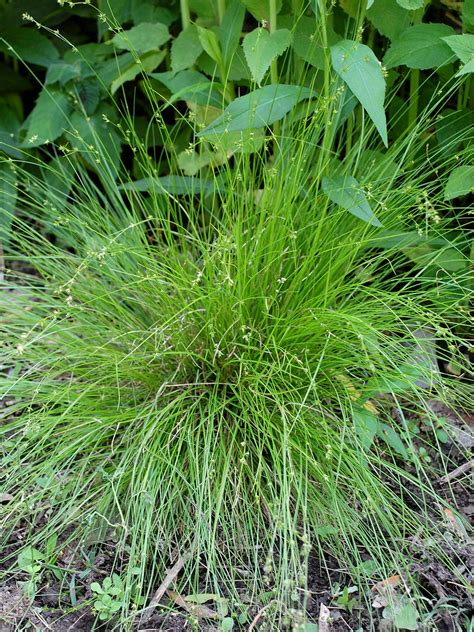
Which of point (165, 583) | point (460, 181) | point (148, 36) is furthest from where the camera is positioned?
point (148, 36)

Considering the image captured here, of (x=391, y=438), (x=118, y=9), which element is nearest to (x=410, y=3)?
(x=391, y=438)

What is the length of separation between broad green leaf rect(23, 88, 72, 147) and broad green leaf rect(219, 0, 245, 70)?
1.88ft

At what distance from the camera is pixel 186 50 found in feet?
A: 6.15

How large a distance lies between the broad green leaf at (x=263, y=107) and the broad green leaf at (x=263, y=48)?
0.14 ft

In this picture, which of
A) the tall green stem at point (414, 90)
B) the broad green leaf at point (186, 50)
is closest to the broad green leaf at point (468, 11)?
the tall green stem at point (414, 90)

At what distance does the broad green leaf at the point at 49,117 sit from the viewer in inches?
83.7

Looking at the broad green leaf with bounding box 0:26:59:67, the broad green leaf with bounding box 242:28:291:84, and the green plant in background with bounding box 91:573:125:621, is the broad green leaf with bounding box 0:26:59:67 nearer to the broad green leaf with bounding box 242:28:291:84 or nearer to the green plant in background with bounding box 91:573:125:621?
the broad green leaf with bounding box 242:28:291:84

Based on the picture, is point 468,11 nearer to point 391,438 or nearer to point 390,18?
point 390,18

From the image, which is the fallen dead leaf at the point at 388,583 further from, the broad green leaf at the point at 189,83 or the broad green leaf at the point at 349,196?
the broad green leaf at the point at 189,83

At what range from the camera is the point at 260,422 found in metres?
1.45

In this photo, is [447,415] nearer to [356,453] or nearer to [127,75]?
[356,453]

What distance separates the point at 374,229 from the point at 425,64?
0.38 meters

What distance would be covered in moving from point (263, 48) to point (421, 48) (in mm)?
365

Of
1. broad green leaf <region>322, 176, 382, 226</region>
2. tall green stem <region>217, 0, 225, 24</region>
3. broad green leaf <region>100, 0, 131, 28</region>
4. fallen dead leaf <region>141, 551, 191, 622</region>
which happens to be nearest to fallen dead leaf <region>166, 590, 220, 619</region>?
fallen dead leaf <region>141, 551, 191, 622</region>
